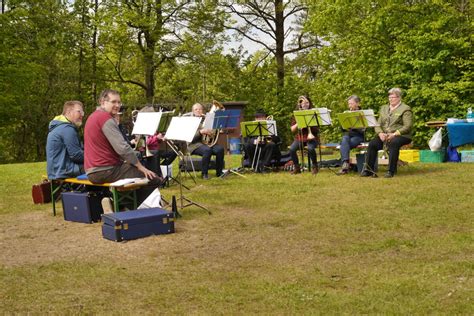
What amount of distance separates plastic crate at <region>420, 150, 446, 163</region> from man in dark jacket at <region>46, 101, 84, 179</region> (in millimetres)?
7628

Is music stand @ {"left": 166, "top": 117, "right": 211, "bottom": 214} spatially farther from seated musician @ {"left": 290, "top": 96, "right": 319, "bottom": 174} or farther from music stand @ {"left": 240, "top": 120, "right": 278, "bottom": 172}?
music stand @ {"left": 240, "top": 120, "right": 278, "bottom": 172}

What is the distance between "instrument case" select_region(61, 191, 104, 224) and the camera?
24.0 feet

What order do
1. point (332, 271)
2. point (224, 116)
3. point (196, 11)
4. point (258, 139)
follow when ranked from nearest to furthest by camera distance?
point (332, 271) → point (224, 116) → point (258, 139) → point (196, 11)

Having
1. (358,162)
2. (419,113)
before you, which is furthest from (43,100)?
(358,162)

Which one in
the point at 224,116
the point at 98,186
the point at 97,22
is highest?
the point at 97,22

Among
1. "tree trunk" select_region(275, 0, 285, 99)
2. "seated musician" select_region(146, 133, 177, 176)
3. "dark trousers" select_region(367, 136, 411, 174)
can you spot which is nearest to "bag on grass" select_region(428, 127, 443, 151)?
"dark trousers" select_region(367, 136, 411, 174)

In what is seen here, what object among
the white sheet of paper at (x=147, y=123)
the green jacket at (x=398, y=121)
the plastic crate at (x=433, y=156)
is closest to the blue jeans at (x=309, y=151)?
the green jacket at (x=398, y=121)

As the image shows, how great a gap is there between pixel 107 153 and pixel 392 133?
5.35 meters

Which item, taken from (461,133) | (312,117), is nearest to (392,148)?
(312,117)

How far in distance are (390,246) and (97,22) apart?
2472 cm

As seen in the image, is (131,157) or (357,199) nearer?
(131,157)

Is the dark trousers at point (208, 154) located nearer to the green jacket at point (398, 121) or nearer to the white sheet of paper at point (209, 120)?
the white sheet of paper at point (209, 120)

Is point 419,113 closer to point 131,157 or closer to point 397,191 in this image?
point 397,191

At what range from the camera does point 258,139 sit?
12.1m
